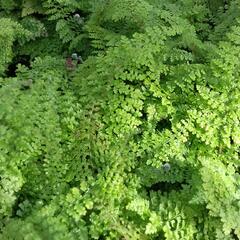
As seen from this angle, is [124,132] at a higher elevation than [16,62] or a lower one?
higher

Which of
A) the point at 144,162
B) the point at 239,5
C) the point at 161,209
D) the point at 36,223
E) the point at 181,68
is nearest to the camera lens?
the point at 36,223

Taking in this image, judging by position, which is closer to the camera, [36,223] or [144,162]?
[36,223]

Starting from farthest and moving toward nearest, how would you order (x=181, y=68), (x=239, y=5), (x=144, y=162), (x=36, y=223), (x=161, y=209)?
(x=239, y=5) < (x=181, y=68) < (x=144, y=162) < (x=161, y=209) < (x=36, y=223)

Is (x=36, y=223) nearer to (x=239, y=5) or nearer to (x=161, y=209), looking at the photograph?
(x=161, y=209)

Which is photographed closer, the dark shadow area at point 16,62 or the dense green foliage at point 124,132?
the dense green foliage at point 124,132

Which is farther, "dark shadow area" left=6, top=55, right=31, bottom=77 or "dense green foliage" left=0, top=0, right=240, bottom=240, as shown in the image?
"dark shadow area" left=6, top=55, right=31, bottom=77

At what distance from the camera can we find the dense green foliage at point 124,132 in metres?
3.02

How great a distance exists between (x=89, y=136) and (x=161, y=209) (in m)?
0.77

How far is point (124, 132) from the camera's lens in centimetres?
342

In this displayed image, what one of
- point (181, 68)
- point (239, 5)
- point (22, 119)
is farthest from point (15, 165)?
point (239, 5)

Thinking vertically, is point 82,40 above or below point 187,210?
above

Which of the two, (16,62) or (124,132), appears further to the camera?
(16,62)

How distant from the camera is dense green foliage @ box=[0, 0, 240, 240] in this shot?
9.92 ft

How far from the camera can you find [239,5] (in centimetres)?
422
